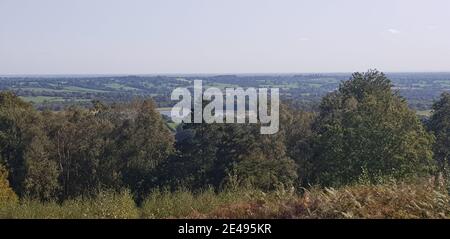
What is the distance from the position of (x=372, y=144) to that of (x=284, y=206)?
2406 cm

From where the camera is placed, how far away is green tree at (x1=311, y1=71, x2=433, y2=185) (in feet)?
96.5

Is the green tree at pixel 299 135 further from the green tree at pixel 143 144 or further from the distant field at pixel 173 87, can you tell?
the distant field at pixel 173 87

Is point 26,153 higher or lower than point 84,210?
lower

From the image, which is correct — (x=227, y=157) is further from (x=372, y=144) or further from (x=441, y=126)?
(x=441, y=126)

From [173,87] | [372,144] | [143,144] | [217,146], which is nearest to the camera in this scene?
[372,144]

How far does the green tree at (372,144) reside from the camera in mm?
29422

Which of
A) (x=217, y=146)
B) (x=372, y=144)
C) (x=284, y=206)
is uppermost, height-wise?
(x=284, y=206)

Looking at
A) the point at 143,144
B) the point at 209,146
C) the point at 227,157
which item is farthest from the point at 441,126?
the point at 143,144

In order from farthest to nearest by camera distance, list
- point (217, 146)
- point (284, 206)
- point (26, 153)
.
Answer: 1. point (26, 153)
2. point (217, 146)
3. point (284, 206)

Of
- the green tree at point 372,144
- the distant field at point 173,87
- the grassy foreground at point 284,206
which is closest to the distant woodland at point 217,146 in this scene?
the green tree at point 372,144

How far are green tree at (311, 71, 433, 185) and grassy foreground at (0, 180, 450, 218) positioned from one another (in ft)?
58.0

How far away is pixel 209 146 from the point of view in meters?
41.1

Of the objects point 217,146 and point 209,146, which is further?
point 209,146
